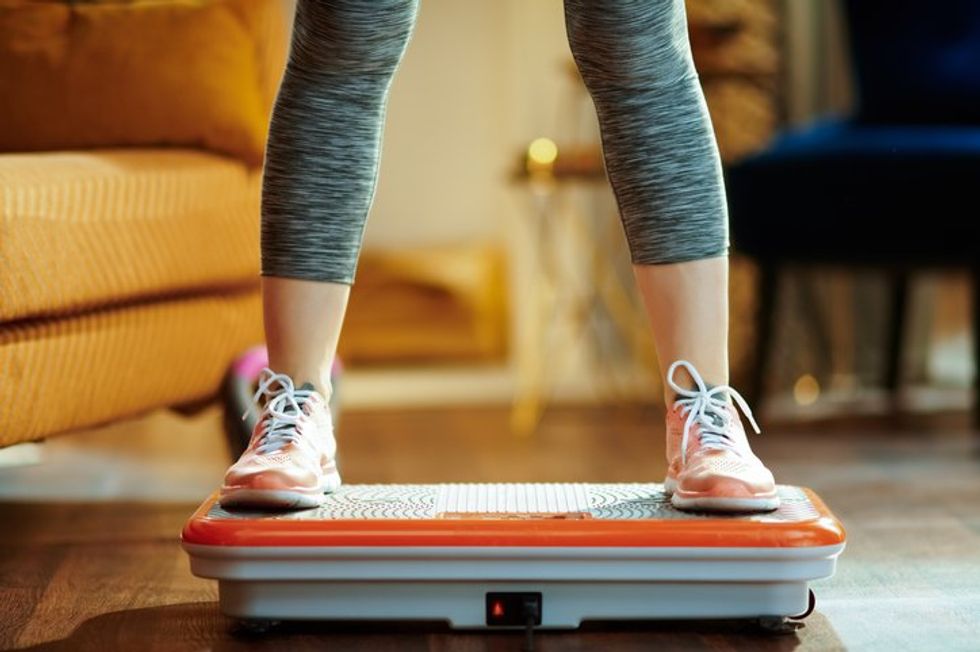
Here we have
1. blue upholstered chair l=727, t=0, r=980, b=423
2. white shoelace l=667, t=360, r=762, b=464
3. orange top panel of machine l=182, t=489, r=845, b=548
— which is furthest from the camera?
blue upholstered chair l=727, t=0, r=980, b=423

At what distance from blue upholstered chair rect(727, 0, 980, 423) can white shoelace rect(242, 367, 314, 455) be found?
1287 mm

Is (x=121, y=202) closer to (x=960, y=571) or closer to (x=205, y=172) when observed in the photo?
(x=205, y=172)

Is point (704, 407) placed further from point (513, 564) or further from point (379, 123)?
point (379, 123)

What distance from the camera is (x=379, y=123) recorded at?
1.31 meters

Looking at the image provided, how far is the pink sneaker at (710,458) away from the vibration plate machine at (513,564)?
0.02 metres

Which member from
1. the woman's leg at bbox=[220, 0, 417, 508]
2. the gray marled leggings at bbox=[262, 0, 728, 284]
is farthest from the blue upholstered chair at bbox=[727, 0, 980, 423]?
the woman's leg at bbox=[220, 0, 417, 508]

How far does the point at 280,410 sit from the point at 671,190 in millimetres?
418

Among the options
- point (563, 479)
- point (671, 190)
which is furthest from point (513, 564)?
point (563, 479)

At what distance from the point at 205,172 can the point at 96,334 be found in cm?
31

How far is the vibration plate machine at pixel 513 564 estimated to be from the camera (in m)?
1.11

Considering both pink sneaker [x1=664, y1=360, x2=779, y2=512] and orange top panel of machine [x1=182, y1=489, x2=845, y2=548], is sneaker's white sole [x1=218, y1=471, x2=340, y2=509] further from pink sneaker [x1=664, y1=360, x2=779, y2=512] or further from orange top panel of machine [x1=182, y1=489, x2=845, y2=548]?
pink sneaker [x1=664, y1=360, x2=779, y2=512]

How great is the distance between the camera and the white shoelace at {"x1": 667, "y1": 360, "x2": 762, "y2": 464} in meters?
1.23

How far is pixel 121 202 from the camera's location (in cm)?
165

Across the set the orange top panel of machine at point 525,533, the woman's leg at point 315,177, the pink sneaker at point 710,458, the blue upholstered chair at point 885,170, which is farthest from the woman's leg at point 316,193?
the blue upholstered chair at point 885,170
